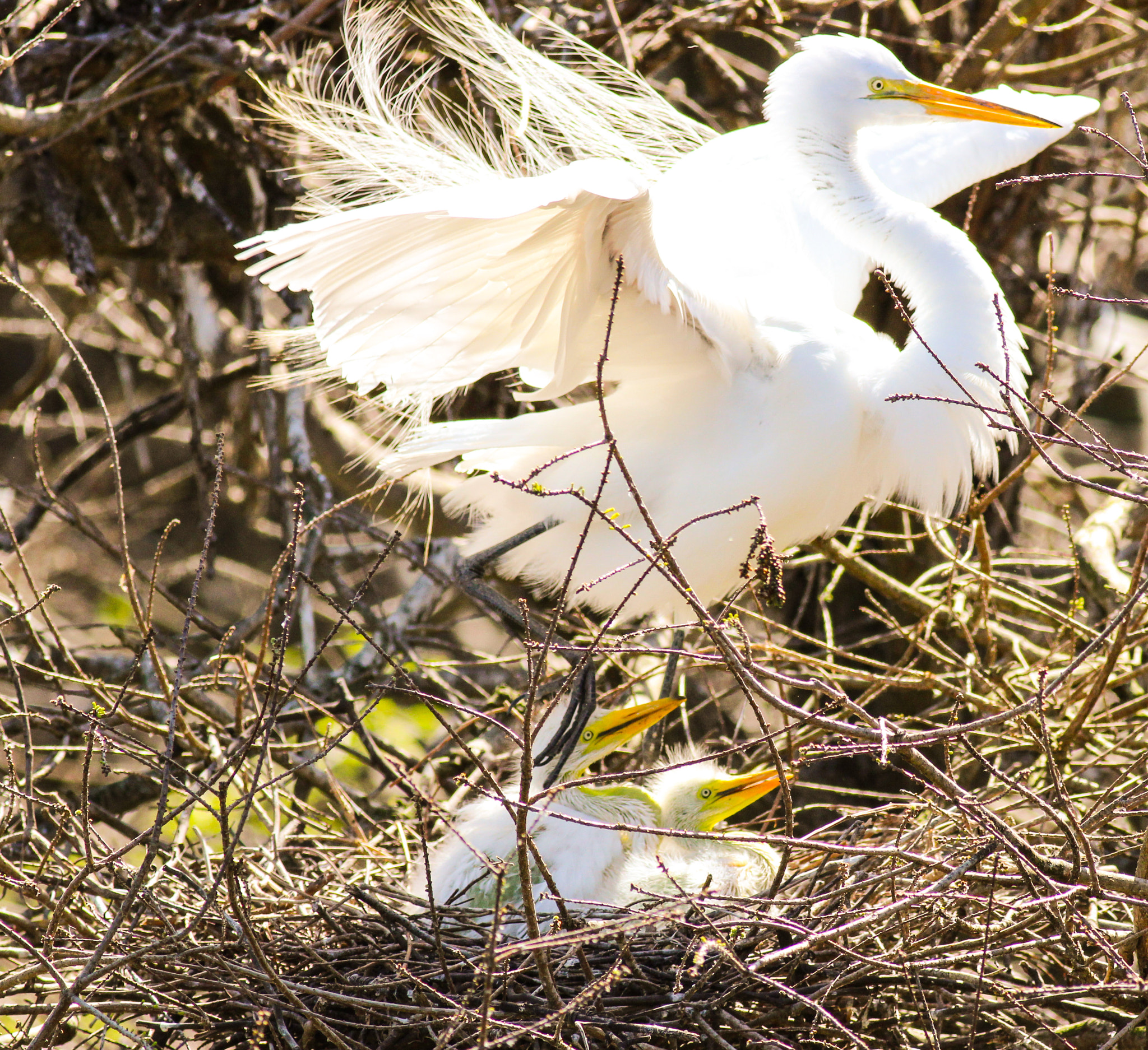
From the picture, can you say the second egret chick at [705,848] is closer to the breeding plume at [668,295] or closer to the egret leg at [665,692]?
Result: the egret leg at [665,692]

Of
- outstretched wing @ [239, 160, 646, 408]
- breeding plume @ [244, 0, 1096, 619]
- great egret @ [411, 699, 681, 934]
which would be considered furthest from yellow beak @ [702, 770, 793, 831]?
outstretched wing @ [239, 160, 646, 408]

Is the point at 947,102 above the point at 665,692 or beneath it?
above

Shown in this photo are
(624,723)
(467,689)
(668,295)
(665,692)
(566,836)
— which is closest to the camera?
(668,295)

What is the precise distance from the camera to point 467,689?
11.9ft

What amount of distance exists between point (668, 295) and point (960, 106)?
3.23ft

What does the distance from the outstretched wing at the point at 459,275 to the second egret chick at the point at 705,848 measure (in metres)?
0.89

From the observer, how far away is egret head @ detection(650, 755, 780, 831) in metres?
2.47

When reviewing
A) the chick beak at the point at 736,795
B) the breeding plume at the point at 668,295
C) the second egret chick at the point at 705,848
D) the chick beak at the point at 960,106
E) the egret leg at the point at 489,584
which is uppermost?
the chick beak at the point at 960,106

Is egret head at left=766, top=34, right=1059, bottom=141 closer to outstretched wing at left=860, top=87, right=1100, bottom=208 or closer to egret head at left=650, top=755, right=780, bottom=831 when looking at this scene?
outstretched wing at left=860, top=87, right=1100, bottom=208

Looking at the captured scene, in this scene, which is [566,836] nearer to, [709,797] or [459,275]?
[709,797]

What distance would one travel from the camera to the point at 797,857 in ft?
8.11

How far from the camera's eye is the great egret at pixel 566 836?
7.61 feet

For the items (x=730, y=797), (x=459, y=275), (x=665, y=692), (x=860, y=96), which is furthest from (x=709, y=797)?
(x=860, y=96)

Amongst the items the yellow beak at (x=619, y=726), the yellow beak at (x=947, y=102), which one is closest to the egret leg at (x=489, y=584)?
the yellow beak at (x=619, y=726)
